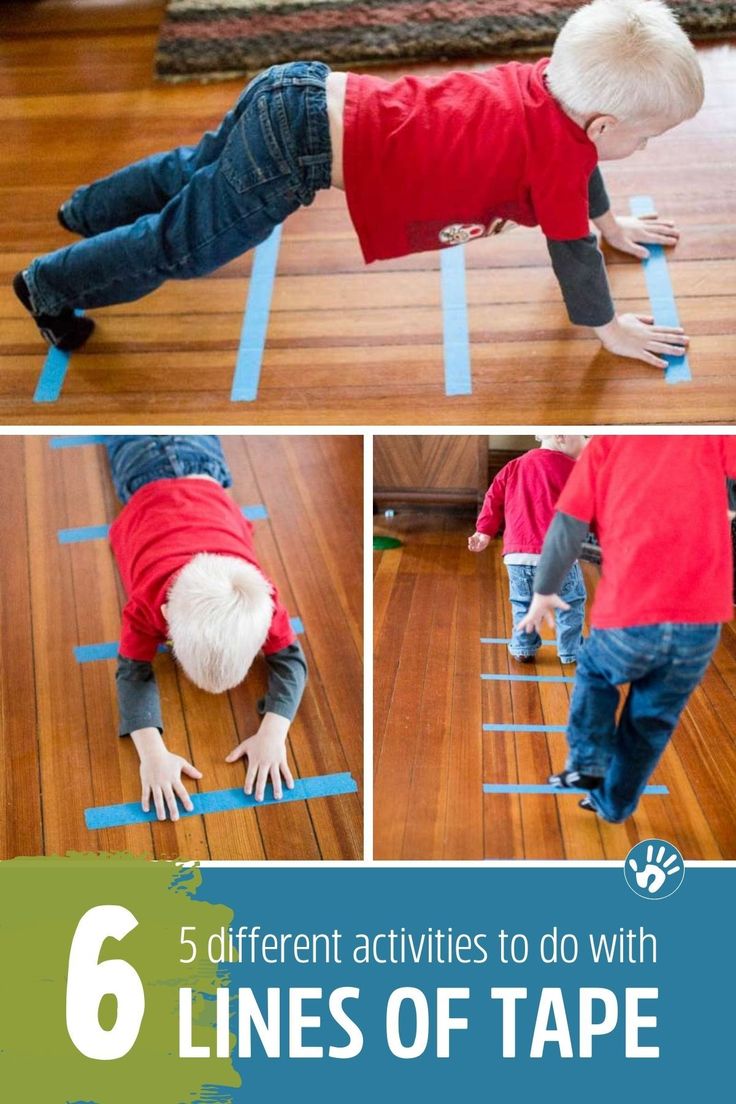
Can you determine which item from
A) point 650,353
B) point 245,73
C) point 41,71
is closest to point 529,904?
point 650,353

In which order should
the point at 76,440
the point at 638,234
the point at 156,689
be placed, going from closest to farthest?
the point at 156,689 → the point at 76,440 → the point at 638,234

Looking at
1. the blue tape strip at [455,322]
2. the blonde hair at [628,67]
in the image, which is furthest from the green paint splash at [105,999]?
the blonde hair at [628,67]

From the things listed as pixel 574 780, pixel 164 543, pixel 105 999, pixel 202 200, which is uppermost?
pixel 202 200

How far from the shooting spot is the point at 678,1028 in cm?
122

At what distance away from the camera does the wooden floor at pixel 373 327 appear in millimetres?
1566

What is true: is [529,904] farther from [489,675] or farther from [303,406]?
[303,406]

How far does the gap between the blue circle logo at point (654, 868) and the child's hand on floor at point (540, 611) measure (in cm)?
26

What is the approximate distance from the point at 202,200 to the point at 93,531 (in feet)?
1.57

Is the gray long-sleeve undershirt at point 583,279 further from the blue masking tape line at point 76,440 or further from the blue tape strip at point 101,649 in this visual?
the blue masking tape line at point 76,440

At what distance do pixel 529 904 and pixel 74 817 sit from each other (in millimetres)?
512

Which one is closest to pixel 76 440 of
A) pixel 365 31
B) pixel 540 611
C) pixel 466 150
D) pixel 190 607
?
pixel 190 607

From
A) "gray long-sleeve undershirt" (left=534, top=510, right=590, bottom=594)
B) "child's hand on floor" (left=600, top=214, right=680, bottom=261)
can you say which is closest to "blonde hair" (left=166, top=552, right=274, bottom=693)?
"gray long-sleeve undershirt" (left=534, top=510, right=590, bottom=594)

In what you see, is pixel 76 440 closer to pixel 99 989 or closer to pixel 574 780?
pixel 99 989

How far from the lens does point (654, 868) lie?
1.21 meters
